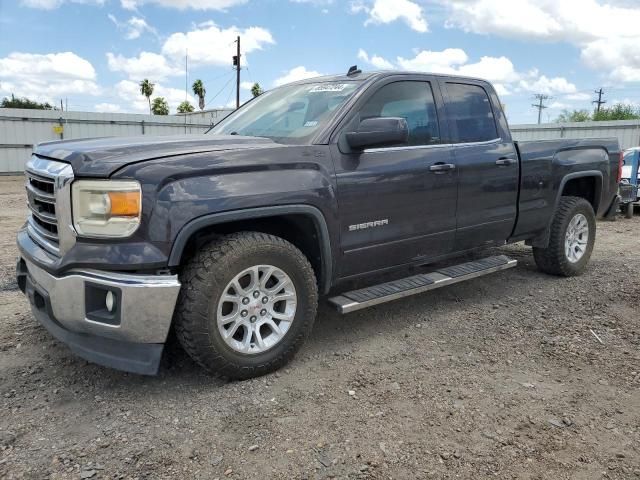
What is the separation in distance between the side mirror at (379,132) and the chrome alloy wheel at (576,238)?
295 cm

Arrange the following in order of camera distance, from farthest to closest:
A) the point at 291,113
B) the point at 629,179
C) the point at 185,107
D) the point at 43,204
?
the point at 185,107, the point at 629,179, the point at 291,113, the point at 43,204

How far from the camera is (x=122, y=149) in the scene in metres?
2.96

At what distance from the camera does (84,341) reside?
3037 millimetres

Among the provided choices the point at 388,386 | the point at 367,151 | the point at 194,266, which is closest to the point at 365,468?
the point at 388,386

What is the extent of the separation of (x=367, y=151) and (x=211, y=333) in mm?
1637

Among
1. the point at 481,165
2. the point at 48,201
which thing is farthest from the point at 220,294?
the point at 481,165

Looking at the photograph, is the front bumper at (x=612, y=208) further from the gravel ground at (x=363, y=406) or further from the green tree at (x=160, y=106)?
the green tree at (x=160, y=106)

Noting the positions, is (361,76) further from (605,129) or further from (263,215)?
(605,129)

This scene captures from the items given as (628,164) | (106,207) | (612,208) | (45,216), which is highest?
(628,164)

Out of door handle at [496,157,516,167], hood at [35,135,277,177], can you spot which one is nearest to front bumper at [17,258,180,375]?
hood at [35,135,277,177]

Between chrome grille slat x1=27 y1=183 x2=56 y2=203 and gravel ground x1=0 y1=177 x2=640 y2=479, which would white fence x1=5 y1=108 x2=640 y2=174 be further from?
gravel ground x1=0 y1=177 x2=640 y2=479

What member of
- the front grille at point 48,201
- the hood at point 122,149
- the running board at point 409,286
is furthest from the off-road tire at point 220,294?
the front grille at point 48,201

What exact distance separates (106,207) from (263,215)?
2.86ft

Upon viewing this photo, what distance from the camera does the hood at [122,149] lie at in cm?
284
